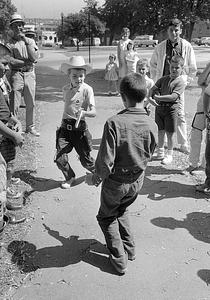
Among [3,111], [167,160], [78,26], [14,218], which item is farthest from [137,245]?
[78,26]

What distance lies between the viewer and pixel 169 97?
16.8 ft

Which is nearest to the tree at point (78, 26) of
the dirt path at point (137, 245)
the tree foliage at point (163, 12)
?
the tree foliage at point (163, 12)

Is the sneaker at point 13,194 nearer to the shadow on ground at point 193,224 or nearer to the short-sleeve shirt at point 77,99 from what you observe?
the short-sleeve shirt at point 77,99

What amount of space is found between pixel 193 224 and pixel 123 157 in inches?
60.5

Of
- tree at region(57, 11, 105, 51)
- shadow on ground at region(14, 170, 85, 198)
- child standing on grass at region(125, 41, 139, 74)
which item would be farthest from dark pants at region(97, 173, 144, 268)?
tree at region(57, 11, 105, 51)

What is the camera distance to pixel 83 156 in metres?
4.70

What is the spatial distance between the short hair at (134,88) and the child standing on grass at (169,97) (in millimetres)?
2351

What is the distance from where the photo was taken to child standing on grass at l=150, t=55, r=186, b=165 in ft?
16.8

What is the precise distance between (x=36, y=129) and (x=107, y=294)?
495 cm

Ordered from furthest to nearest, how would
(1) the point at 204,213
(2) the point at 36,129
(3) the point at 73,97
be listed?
(2) the point at 36,129 < (3) the point at 73,97 < (1) the point at 204,213

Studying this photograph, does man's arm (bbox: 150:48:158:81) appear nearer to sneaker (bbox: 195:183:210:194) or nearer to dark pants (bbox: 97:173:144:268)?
sneaker (bbox: 195:183:210:194)

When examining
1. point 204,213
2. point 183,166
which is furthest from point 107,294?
point 183,166

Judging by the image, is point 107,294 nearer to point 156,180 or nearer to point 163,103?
point 156,180

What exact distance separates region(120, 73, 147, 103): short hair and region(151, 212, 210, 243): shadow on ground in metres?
1.64
